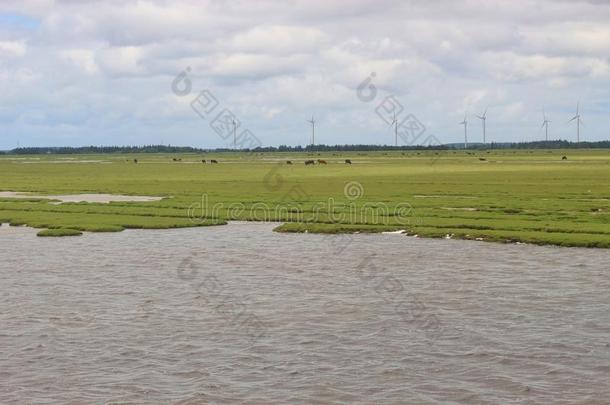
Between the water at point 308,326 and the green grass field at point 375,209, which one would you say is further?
the green grass field at point 375,209

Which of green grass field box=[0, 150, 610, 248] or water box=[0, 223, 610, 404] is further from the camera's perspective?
green grass field box=[0, 150, 610, 248]

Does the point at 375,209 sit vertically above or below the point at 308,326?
above

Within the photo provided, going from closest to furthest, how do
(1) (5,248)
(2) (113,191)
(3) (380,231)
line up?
(1) (5,248)
(3) (380,231)
(2) (113,191)

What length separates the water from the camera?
49.3 ft

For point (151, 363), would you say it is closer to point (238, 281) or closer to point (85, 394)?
point (85, 394)

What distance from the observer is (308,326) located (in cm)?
1950

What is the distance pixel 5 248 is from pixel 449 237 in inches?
687

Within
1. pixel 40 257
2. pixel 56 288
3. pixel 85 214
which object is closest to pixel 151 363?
pixel 56 288

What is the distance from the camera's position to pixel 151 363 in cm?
1648

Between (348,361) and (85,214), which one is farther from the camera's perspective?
(85,214)

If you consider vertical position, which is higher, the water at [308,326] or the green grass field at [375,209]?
the green grass field at [375,209]

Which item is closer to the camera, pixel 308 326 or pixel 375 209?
pixel 308 326

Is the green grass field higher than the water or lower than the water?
higher

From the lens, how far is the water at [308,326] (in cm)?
1502
